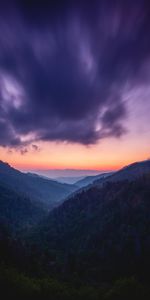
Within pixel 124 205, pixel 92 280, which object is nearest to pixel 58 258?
pixel 92 280

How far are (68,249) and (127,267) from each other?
55026mm

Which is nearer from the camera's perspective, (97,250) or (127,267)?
(127,267)

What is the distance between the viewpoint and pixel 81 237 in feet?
615

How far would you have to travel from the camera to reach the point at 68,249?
179000 mm

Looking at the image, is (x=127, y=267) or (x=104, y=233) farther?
(x=104, y=233)

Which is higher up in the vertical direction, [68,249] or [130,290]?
[130,290]

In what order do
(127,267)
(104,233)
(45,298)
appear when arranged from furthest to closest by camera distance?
(104,233), (127,267), (45,298)

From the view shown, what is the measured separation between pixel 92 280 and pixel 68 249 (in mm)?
56927

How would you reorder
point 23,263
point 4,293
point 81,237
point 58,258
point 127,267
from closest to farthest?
point 4,293
point 23,263
point 127,267
point 58,258
point 81,237

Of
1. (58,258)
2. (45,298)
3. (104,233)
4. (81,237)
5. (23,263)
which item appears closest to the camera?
(45,298)

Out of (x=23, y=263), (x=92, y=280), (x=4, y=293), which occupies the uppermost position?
(x=4, y=293)

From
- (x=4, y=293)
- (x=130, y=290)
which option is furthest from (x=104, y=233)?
(x=4, y=293)

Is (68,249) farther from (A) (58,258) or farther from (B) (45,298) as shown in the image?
(B) (45,298)

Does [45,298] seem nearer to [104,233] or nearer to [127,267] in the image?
[127,267]
